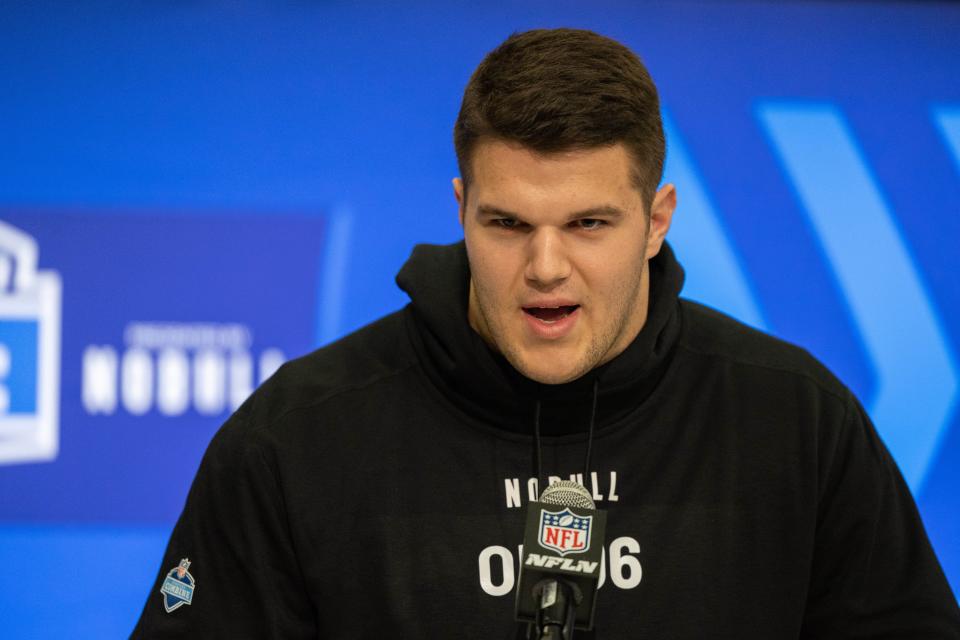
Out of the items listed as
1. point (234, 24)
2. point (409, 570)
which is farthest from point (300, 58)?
point (409, 570)

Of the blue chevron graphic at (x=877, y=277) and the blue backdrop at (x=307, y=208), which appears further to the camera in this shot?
the blue chevron graphic at (x=877, y=277)

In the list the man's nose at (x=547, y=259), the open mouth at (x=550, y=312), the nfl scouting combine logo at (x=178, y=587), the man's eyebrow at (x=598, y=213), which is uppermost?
the man's eyebrow at (x=598, y=213)

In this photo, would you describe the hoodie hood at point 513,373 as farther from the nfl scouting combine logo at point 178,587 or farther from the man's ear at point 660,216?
the nfl scouting combine logo at point 178,587

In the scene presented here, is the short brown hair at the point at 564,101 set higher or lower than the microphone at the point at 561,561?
higher

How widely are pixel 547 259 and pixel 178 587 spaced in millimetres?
674

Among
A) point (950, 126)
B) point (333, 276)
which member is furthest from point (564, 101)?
point (950, 126)

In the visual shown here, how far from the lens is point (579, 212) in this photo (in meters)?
1.40

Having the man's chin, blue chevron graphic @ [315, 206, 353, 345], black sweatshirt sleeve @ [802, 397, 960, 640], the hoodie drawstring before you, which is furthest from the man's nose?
blue chevron graphic @ [315, 206, 353, 345]

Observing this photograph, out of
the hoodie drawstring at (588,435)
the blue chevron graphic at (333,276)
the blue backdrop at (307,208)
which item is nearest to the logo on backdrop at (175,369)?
the blue backdrop at (307,208)

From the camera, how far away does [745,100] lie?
274cm

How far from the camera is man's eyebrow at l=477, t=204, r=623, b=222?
140 centimetres

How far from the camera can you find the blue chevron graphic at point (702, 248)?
2.71 m

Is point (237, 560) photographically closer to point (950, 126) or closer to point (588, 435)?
Answer: point (588, 435)

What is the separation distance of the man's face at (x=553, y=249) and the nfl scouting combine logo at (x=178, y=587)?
0.53 metres
